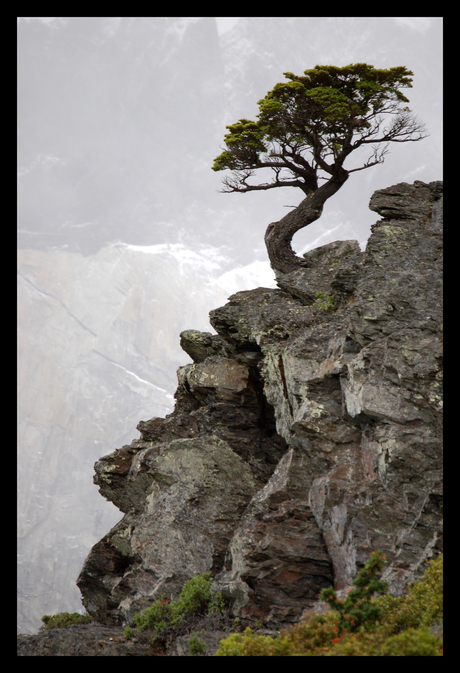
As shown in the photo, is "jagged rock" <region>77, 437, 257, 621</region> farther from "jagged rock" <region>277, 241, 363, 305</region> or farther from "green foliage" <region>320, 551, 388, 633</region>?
"green foliage" <region>320, 551, 388, 633</region>

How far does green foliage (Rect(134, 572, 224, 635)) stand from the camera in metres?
12.6

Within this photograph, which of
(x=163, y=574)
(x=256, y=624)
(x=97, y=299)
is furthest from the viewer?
(x=97, y=299)

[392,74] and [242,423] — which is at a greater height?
[392,74]

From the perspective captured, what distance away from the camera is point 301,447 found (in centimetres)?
1299

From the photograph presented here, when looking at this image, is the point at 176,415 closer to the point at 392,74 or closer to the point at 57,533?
the point at 392,74

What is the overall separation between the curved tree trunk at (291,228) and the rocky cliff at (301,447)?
0.93m

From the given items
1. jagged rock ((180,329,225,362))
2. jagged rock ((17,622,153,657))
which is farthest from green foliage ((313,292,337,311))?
jagged rock ((17,622,153,657))

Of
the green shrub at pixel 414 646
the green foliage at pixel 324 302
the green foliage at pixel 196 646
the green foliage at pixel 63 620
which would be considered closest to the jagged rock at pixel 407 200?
the green foliage at pixel 324 302

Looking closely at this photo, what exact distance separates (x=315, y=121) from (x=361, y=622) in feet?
55.6

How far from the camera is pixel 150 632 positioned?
41.5 ft

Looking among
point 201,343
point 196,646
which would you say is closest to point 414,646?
point 196,646

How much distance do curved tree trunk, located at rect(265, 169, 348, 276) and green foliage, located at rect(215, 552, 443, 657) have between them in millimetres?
12917

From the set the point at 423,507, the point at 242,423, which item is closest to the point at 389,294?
the point at 423,507
